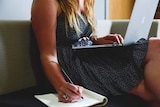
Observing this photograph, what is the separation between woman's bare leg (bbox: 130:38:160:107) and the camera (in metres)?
1.06

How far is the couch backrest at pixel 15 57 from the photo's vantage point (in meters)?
1.17

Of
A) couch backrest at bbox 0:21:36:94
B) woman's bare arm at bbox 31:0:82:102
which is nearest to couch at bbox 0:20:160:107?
couch backrest at bbox 0:21:36:94

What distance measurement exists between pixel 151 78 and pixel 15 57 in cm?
60

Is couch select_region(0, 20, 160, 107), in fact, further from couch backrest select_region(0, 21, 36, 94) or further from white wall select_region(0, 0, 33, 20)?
white wall select_region(0, 0, 33, 20)

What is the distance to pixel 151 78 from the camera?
1074mm

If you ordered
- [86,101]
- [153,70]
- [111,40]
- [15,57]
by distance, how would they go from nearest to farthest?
[86,101] → [153,70] → [15,57] → [111,40]

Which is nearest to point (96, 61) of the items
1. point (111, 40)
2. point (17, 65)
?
point (111, 40)

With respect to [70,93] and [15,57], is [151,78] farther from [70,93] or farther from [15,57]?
A: [15,57]

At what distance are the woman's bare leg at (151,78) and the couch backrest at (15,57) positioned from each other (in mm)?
494

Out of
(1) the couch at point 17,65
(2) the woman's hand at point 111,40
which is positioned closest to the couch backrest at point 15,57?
(1) the couch at point 17,65

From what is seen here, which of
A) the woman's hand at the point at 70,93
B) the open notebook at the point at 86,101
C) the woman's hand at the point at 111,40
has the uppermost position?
the woman's hand at the point at 111,40

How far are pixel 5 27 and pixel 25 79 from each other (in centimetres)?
26

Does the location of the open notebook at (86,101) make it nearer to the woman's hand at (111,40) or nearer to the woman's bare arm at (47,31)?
the woman's bare arm at (47,31)

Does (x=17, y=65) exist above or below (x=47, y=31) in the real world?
below
